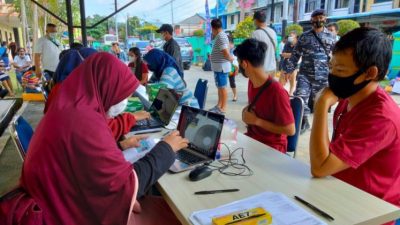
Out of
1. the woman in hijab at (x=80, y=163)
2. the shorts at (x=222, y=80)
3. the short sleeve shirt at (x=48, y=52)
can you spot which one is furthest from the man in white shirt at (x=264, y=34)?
the woman in hijab at (x=80, y=163)

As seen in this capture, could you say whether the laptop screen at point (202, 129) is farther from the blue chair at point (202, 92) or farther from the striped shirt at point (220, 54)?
the striped shirt at point (220, 54)

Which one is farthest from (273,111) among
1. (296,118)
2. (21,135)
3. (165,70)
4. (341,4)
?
(341,4)

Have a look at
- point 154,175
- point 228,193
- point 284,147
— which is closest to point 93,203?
point 154,175

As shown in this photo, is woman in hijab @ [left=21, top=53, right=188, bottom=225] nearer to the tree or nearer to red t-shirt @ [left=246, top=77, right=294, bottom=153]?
red t-shirt @ [left=246, top=77, right=294, bottom=153]

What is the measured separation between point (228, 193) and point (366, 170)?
0.61 m

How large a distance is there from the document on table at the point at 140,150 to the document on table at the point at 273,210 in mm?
669

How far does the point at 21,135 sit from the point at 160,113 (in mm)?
1096

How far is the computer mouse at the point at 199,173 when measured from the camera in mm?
1428

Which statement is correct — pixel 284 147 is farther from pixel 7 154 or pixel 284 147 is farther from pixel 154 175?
pixel 7 154

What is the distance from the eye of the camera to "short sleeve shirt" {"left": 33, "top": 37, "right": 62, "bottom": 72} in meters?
5.68

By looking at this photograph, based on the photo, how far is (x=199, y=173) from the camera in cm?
145

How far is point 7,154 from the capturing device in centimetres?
376

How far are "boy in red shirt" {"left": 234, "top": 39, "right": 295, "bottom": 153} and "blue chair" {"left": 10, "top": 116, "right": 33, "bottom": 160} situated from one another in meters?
1.32

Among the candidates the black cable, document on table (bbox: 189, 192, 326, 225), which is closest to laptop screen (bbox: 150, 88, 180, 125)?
the black cable
